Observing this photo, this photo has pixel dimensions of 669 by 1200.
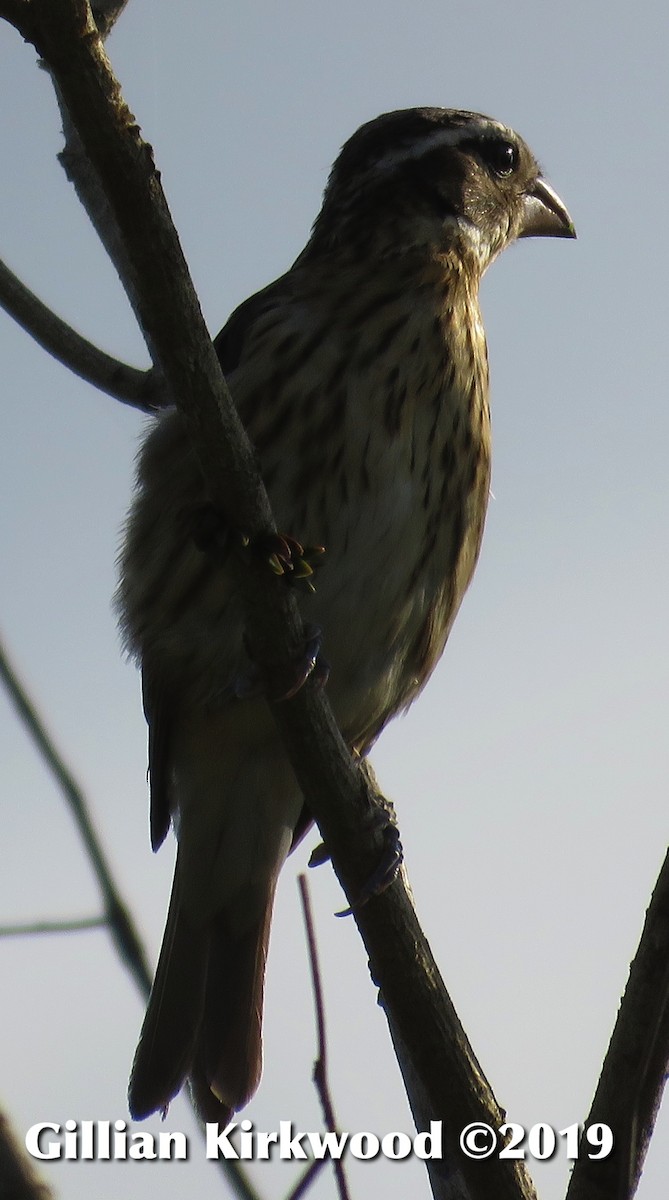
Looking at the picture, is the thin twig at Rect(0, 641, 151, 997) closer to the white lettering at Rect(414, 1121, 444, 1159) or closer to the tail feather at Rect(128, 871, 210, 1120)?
the white lettering at Rect(414, 1121, 444, 1159)

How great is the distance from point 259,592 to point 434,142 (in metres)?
2.68

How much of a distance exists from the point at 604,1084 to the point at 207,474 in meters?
1.30

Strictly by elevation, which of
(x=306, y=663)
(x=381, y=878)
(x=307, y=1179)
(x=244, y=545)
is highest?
(x=244, y=545)

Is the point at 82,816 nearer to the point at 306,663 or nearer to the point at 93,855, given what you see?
the point at 93,855

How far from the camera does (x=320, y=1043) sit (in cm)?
280

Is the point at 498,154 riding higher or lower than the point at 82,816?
higher

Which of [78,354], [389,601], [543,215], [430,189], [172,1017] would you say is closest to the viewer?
[389,601]

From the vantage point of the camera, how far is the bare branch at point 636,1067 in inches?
104

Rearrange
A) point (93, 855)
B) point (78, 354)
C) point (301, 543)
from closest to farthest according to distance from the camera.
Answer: point (93, 855)
point (301, 543)
point (78, 354)

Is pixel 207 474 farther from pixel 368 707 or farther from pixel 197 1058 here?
pixel 197 1058

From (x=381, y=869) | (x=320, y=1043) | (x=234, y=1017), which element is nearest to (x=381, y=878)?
(x=381, y=869)

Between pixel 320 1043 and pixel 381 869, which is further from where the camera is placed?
pixel 381 869
